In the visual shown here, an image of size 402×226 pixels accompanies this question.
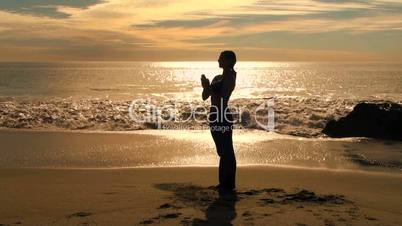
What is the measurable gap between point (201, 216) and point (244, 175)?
312 cm

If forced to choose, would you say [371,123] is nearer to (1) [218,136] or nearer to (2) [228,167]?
(2) [228,167]

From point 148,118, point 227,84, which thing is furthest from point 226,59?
point 148,118

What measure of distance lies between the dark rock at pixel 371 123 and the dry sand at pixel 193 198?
547 cm

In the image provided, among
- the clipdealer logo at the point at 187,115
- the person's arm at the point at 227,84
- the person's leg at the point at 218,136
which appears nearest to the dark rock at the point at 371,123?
the clipdealer logo at the point at 187,115

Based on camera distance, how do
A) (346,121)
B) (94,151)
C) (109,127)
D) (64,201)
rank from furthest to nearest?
(109,127) < (346,121) < (94,151) < (64,201)

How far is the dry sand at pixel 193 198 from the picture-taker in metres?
5.57

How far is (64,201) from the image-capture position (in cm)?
636

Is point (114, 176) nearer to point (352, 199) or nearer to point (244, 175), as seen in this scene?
point (244, 175)

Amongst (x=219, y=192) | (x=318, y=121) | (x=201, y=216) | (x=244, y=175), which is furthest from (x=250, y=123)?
(x=201, y=216)

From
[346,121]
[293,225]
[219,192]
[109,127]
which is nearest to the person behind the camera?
[293,225]

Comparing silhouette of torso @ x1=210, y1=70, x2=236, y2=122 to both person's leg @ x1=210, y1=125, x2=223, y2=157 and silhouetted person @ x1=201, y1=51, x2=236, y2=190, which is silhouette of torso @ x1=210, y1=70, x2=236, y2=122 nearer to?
silhouetted person @ x1=201, y1=51, x2=236, y2=190

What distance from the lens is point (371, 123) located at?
571 inches

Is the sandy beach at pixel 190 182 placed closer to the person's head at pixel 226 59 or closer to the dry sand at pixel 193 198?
the dry sand at pixel 193 198

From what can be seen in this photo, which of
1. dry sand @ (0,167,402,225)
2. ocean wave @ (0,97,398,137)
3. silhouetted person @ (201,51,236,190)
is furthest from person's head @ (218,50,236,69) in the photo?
ocean wave @ (0,97,398,137)
